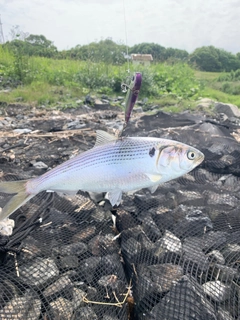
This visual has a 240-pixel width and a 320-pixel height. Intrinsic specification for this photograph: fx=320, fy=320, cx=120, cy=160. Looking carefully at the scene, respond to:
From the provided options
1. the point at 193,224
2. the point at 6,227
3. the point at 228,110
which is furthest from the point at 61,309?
the point at 228,110

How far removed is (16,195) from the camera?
2.01m

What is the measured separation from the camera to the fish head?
6.40ft

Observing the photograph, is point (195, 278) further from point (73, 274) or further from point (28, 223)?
point (28, 223)

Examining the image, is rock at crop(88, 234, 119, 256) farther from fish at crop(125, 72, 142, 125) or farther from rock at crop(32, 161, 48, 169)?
rock at crop(32, 161, 48, 169)

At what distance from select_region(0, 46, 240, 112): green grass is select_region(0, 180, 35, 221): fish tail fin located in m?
7.84

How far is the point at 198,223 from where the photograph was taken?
2.82m

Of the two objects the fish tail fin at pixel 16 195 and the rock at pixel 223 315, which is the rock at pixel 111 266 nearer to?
the rock at pixel 223 315

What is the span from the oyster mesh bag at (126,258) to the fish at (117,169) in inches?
23.1

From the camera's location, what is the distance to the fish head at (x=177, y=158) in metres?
1.95

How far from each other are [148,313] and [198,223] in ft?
3.27

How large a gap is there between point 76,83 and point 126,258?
36.9ft

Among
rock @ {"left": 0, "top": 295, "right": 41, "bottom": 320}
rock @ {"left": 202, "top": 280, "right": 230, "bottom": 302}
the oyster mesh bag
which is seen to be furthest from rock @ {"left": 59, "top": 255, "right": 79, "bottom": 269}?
rock @ {"left": 202, "top": 280, "right": 230, "bottom": 302}

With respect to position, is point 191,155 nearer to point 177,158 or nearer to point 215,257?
point 177,158

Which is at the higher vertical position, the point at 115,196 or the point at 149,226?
the point at 115,196
